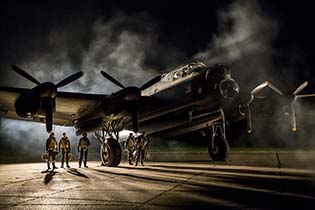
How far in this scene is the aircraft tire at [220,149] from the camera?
18.0m

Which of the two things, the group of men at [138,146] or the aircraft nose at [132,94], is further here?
the group of men at [138,146]

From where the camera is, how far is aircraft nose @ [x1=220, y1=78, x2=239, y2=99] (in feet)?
46.7

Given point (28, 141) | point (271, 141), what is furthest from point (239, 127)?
point (28, 141)

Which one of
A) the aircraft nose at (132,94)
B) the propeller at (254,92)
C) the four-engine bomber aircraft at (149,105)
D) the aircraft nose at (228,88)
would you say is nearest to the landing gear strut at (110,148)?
the four-engine bomber aircraft at (149,105)

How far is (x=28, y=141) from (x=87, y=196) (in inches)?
1598

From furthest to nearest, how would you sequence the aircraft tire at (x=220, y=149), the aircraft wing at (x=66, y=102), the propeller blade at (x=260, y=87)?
the aircraft tire at (x=220, y=149)
the propeller blade at (x=260, y=87)
the aircraft wing at (x=66, y=102)

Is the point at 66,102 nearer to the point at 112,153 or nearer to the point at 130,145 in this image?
the point at 112,153

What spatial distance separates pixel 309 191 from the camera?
6.91 meters

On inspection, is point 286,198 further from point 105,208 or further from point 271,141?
point 271,141

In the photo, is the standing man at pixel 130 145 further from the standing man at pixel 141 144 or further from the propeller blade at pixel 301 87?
the propeller blade at pixel 301 87

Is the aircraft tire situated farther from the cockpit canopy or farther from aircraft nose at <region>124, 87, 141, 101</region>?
aircraft nose at <region>124, 87, 141, 101</region>

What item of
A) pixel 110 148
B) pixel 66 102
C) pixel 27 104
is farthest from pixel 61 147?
pixel 27 104

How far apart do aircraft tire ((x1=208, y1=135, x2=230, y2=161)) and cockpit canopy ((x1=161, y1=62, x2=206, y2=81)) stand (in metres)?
4.83

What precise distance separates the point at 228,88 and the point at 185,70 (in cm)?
247
